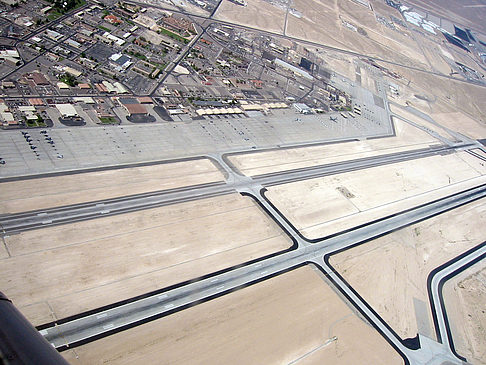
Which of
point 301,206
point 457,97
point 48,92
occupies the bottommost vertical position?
point 48,92

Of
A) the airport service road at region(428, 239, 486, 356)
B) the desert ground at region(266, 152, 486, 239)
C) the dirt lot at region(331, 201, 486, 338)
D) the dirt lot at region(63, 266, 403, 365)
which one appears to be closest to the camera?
the dirt lot at region(63, 266, 403, 365)

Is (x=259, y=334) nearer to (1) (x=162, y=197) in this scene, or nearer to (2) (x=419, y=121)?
(1) (x=162, y=197)

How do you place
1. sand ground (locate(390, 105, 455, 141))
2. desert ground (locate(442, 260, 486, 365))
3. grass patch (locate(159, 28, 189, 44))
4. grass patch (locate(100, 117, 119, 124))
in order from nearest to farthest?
1. desert ground (locate(442, 260, 486, 365))
2. grass patch (locate(100, 117, 119, 124))
3. grass patch (locate(159, 28, 189, 44))
4. sand ground (locate(390, 105, 455, 141))

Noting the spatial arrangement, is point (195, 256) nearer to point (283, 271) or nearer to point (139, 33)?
point (283, 271)

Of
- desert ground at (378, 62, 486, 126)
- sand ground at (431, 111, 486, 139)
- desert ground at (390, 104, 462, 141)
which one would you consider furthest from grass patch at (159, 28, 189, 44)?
sand ground at (431, 111, 486, 139)

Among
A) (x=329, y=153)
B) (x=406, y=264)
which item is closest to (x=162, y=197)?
(x=406, y=264)

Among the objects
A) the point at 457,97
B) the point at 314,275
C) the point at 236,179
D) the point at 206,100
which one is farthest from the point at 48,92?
the point at 457,97

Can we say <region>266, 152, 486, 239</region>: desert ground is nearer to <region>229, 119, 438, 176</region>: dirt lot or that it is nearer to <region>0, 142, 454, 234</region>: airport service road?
<region>0, 142, 454, 234</region>: airport service road
